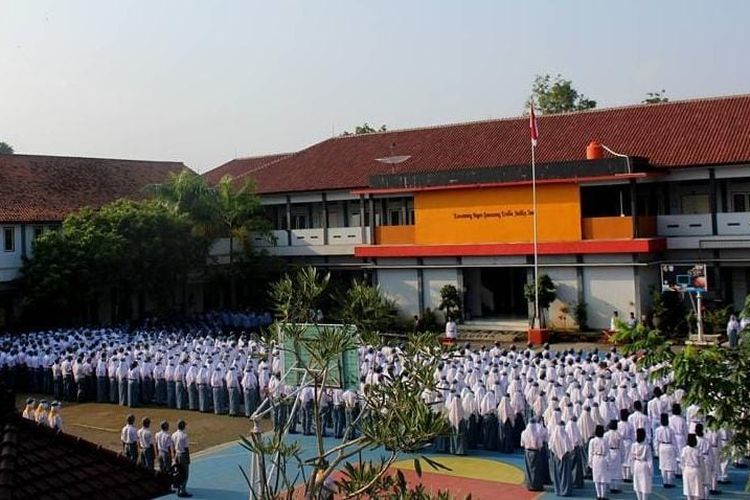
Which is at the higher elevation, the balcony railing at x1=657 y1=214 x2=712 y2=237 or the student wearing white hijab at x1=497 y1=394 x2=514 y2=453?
the balcony railing at x1=657 y1=214 x2=712 y2=237

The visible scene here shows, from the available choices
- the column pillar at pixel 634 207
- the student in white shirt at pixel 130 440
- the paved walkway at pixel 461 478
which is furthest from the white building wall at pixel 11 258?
the column pillar at pixel 634 207

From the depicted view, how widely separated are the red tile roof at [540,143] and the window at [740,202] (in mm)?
1565

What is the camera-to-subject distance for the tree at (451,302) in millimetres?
25734

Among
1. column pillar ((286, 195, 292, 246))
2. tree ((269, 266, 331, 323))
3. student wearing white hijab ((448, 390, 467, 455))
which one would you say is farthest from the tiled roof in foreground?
column pillar ((286, 195, 292, 246))

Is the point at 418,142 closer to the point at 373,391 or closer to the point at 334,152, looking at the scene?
A: the point at 334,152

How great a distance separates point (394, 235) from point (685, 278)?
9.60 meters

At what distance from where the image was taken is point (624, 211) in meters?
25.2

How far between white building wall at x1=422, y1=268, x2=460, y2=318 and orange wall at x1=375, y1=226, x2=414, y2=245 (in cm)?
121

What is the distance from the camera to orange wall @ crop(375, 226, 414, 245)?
27.1m

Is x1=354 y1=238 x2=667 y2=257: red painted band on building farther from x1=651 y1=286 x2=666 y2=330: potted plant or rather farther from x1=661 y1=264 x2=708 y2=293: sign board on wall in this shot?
x1=661 y1=264 x2=708 y2=293: sign board on wall

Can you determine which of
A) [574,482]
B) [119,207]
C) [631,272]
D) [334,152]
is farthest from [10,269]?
[574,482]

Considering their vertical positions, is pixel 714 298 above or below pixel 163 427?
above

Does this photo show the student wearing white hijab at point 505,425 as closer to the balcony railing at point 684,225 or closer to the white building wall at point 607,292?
the white building wall at point 607,292

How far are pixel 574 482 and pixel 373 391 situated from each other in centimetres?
632
